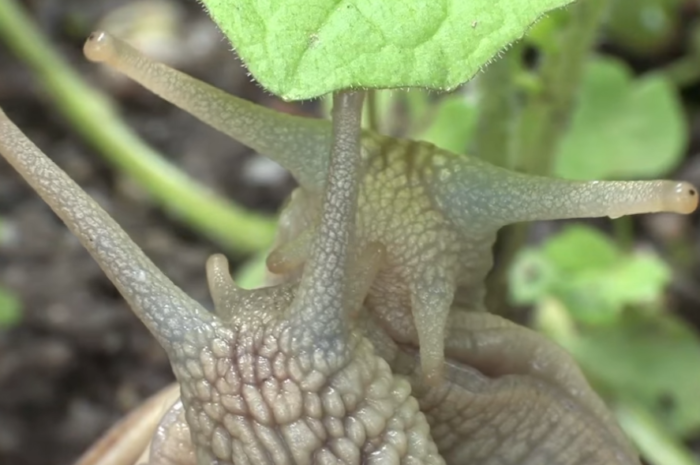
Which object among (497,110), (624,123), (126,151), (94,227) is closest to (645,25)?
(624,123)

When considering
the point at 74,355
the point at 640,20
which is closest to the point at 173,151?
the point at 74,355

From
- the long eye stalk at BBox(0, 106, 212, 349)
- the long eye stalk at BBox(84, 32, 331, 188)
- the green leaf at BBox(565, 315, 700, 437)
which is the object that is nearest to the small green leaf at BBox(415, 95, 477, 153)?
the green leaf at BBox(565, 315, 700, 437)

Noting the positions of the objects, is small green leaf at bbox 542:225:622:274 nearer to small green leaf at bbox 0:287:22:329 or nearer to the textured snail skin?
the textured snail skin

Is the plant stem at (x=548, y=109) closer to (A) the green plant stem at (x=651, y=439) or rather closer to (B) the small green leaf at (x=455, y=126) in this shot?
(B) the small green leaf at (x=455, y=126)

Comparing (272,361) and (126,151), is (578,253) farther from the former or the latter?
(126,151)

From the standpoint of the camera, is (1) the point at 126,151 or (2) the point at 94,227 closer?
(2) the point at 94,227
